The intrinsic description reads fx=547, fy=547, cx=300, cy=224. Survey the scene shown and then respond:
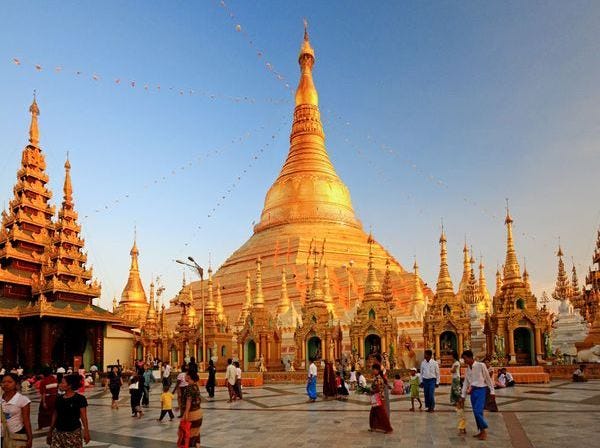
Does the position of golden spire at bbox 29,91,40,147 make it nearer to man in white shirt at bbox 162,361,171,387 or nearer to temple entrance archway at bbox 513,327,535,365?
man in white shirt at bbox 162,361,171,387

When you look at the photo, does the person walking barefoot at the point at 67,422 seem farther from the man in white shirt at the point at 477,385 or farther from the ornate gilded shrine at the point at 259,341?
the ornate gilded shrine at the point at 259,341

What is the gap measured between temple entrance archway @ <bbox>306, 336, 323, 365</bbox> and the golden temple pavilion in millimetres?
8825

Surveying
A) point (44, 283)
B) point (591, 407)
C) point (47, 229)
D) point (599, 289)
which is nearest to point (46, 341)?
point (44, 283)

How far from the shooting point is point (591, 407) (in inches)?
582

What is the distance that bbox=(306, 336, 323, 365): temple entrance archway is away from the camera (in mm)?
32688

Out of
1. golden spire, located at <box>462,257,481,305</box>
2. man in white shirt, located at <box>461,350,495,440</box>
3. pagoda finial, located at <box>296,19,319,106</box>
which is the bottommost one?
man in white shirt, located at <box>461,350,495,440</box>

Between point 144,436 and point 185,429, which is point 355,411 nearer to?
point 144,436

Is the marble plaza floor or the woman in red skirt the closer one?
the marble plaza floor

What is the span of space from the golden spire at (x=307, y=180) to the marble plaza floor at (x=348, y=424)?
42230 mm

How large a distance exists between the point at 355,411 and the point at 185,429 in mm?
7507

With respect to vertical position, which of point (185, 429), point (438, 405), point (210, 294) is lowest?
point (438, 405)

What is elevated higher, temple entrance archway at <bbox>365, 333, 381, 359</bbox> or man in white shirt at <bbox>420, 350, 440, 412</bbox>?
man in white shirt at <bbox>420, 350, 440, 412</bbox>

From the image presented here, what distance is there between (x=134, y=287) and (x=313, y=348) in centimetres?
3562

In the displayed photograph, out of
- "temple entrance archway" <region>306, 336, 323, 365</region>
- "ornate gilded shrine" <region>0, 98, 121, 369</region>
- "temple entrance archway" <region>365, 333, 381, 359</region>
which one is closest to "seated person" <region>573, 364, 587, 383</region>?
"temple entrance archway" <region>365, 333, 381, 359</region>
